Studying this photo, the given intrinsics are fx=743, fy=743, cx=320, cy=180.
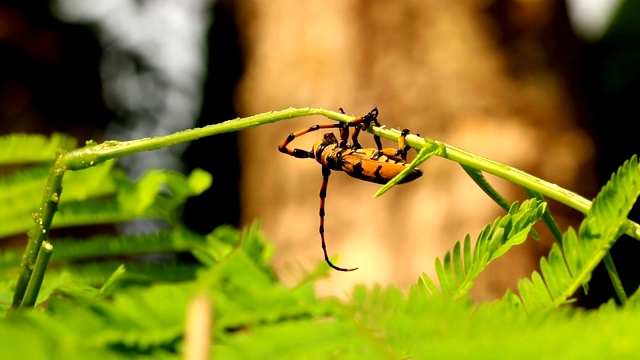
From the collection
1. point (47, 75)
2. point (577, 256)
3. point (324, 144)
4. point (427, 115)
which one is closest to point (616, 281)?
point (577, 256)

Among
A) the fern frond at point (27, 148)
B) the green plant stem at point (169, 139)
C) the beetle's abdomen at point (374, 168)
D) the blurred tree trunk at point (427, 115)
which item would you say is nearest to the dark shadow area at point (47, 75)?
the blurred tree trunk at point (427, 115)

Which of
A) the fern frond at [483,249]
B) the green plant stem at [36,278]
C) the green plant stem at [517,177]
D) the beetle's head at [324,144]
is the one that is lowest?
the green plant stem at [36,278]

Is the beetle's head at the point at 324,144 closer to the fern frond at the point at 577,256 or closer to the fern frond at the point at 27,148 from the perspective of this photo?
the fern frond at the point at 27,148

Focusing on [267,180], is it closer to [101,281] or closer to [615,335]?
[101,281]

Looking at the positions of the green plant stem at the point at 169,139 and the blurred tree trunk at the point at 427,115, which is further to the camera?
the blurred tree trunk at the point at 427,115

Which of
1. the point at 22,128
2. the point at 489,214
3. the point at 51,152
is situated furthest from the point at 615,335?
the point at 22,128

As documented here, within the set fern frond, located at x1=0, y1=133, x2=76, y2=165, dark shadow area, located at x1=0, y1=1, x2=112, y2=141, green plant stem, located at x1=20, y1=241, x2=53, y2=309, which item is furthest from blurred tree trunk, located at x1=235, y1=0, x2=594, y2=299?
dark shadow area, located at x1=0, y1=1, x2=112, y2=141
